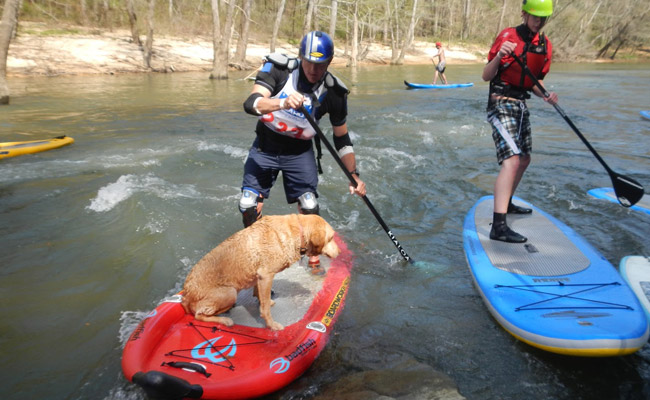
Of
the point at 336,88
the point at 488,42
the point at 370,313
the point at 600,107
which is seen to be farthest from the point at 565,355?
the point at 488,42

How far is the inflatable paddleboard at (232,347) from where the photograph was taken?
2801mm

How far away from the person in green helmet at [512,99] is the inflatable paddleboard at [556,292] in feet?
1.22

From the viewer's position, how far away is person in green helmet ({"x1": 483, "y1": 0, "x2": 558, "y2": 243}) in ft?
14.9

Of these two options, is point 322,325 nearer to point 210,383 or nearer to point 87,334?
point 210,383

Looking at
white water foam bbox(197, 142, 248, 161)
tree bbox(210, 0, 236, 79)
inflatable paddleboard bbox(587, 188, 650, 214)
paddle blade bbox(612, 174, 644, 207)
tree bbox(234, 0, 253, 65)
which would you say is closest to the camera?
paddle blade bbox(612, 174, 644, 207)

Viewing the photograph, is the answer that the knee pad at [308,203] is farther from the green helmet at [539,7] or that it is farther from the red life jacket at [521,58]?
the green helmet at [539,7]

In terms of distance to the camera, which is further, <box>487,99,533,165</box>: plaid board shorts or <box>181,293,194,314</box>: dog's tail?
<box>487,99,533,165</box>: plaid board shorts

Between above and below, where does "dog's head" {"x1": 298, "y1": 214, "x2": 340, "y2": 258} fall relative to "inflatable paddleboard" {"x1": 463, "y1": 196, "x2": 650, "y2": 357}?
above

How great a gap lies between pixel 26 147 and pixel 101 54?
21.5 metres

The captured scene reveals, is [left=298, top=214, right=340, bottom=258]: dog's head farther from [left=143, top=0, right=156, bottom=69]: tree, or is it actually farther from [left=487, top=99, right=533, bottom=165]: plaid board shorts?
[left=143, top=0, right=156, bottom=69]: tree

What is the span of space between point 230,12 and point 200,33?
14.0 metres

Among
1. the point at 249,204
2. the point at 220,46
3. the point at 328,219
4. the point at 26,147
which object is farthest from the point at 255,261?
the point at 220,46

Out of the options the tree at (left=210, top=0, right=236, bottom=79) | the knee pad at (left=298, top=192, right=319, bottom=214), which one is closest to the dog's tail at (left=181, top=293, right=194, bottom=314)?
the knee pad at (left=298, top=192, right=319, bottom=214)

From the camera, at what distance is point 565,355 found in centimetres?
336
